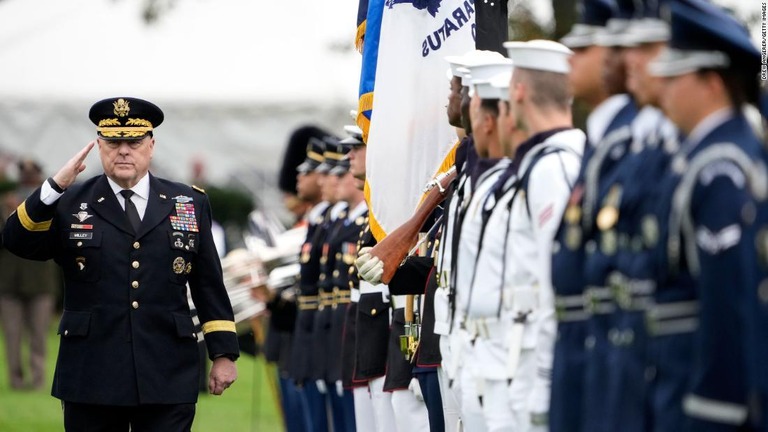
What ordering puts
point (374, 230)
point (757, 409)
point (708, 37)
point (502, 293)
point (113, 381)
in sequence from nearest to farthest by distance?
point (757, 409)
point (708, 37)
point (502, 293)
point (113, 381)
point (374, 230)

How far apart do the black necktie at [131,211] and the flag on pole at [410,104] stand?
1.71 m

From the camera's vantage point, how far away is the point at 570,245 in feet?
18.0

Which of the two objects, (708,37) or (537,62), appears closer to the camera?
→ (708,37)

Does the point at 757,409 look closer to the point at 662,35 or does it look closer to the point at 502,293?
the point at 662,35

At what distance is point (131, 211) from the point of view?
8547mm

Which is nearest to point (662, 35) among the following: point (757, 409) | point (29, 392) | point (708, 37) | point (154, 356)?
point (708, 37)

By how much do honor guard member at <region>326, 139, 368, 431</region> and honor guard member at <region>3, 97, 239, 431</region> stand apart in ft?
10.9

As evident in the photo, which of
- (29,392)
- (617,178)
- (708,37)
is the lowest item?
(29,392)

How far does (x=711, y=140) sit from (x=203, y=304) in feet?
15.0

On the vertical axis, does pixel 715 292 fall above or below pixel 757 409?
above

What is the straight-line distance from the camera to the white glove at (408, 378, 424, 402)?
30.4 ft

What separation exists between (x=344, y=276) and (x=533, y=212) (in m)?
6.15

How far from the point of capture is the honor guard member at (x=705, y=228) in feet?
14.6

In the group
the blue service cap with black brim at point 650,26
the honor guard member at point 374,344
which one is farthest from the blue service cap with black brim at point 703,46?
the honor guard member at point 374,344
